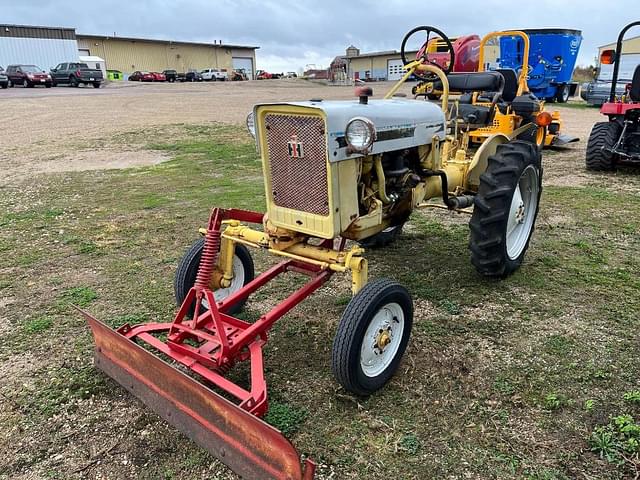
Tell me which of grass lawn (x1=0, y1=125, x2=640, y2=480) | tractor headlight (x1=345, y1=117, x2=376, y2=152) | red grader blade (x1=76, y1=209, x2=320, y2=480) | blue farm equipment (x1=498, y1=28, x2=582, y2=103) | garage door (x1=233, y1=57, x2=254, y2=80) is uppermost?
garage door (x1=233, y1=57, x2=254, y2=80)

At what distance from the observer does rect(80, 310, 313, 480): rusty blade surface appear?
7.03 ft

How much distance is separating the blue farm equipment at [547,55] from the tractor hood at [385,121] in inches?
593

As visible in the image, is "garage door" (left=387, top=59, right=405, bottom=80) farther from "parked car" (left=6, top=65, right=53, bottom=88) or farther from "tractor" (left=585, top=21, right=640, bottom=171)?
"tractor" (left=585, top=21, right=640, bottom=171)

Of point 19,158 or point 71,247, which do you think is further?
point 19,158

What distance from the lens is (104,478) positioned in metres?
2.38

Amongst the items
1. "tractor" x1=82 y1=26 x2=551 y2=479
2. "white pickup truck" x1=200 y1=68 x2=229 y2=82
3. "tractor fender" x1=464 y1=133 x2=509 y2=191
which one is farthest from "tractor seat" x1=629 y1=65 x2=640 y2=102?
"white pickup truck" x1=200 y1=68 x2=229 y2=82

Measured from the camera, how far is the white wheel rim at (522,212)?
172 inches

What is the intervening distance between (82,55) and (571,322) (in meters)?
59.6

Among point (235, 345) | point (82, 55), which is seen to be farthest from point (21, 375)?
point (82, 55)

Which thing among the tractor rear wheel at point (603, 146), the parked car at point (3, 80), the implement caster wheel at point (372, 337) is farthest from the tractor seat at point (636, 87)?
the parked car at point (3, 80)

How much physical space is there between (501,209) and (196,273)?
2.17 meters

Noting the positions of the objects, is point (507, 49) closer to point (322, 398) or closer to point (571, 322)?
point (571, 322)

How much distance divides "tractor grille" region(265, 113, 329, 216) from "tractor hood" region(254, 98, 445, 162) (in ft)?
0.21

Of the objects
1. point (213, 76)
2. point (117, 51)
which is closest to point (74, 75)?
point (213, 76)
